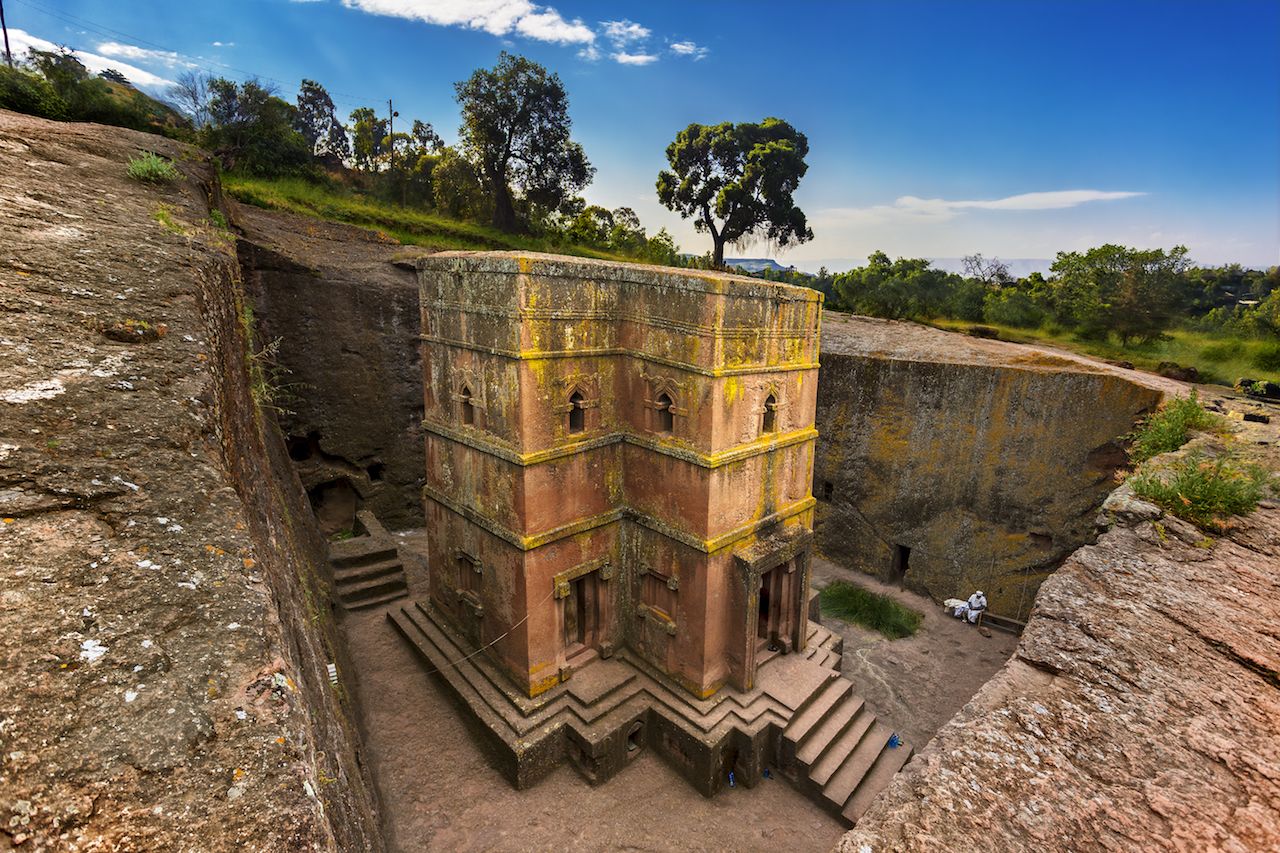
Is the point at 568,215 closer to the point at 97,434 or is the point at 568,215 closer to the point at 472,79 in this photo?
the point at 472,79

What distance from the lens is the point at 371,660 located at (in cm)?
1068

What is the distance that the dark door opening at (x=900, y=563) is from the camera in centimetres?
1542

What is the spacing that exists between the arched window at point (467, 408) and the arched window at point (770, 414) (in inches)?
186

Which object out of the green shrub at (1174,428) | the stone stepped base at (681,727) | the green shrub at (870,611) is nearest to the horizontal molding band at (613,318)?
the stone stepped base at (681,727)

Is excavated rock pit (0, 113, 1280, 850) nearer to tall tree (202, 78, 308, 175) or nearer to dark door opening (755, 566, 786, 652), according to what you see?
dark door opening (755, 566, 786, 652)

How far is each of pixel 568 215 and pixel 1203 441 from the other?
23494 millimetres

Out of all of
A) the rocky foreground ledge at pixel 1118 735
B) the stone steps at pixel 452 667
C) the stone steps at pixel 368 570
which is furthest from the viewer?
the stone steps at pixel 368 570

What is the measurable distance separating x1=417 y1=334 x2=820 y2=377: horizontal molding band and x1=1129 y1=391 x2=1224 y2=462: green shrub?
6225 mm

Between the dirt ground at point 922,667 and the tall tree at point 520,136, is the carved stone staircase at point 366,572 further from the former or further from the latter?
the tall tree at point 520,136

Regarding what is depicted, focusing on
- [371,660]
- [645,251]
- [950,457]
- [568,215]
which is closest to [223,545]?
[371,660]

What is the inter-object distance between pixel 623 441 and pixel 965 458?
30.8 ft

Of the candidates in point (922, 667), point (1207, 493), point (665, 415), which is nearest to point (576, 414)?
point (665, 415)

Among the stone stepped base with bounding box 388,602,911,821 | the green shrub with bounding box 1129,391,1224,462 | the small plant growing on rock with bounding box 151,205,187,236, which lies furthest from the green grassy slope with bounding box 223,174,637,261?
the green shrub with bounding box 1129,391,1224,462

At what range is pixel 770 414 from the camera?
379 inches
